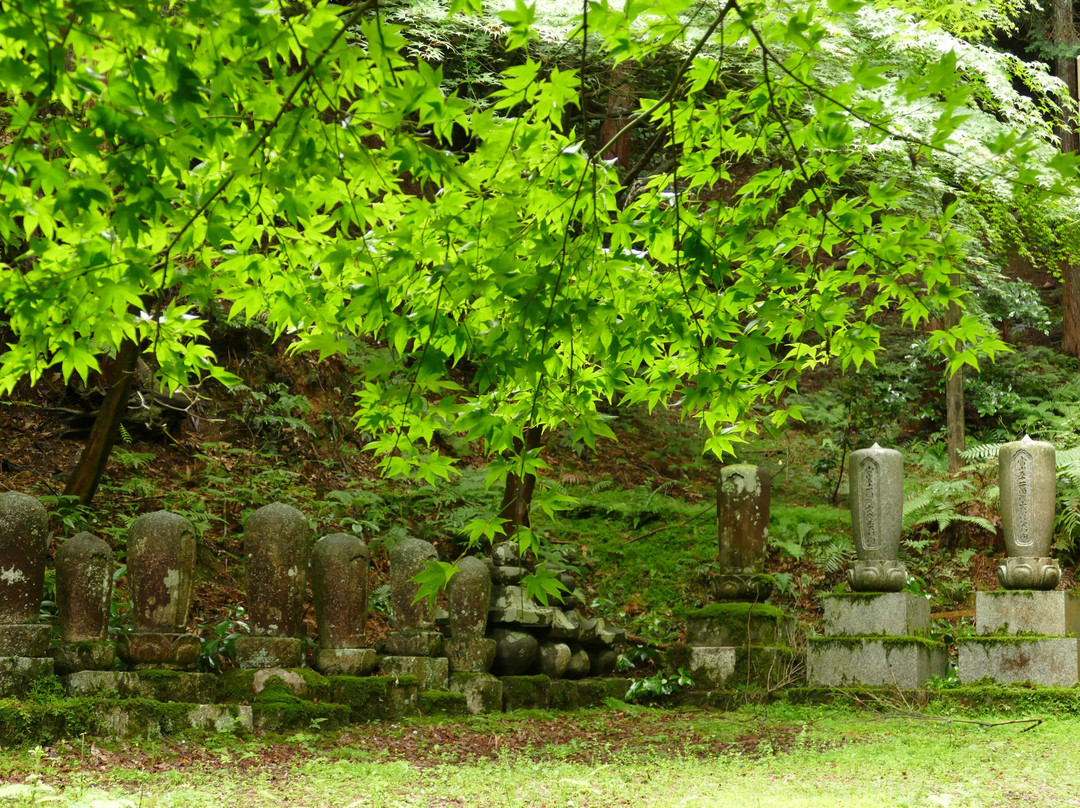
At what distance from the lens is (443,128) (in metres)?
2.96

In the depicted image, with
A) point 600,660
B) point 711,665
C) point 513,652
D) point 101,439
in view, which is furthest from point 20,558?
point 711,665

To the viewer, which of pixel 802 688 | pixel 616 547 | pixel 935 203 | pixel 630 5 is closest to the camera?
pixel 630 5

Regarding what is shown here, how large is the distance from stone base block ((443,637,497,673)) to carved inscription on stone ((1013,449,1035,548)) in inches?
171

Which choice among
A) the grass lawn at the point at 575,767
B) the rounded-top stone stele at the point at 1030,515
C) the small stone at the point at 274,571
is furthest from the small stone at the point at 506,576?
the rounded-top stone stele at the point at 1030,515

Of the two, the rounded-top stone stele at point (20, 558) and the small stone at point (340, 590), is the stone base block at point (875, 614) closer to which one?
the small stone at point (340, 590)

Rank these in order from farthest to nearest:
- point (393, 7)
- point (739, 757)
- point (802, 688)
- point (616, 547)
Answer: point (616, 547) < point (393, 7) < point (802, 688) < point (739, 757)

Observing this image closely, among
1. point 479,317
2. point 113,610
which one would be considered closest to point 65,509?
point 113,610

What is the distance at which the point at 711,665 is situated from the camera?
796cm

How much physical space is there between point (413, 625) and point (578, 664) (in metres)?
1.73

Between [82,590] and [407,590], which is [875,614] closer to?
[407,590]

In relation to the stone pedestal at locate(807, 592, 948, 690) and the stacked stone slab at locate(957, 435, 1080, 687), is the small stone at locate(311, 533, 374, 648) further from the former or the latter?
the stacked stone slab at locate(957, 435, 1080, 687)

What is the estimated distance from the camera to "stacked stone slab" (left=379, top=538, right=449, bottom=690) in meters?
6.46

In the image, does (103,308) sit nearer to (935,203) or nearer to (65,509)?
(65,509)

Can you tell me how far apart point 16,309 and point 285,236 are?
981 mm
